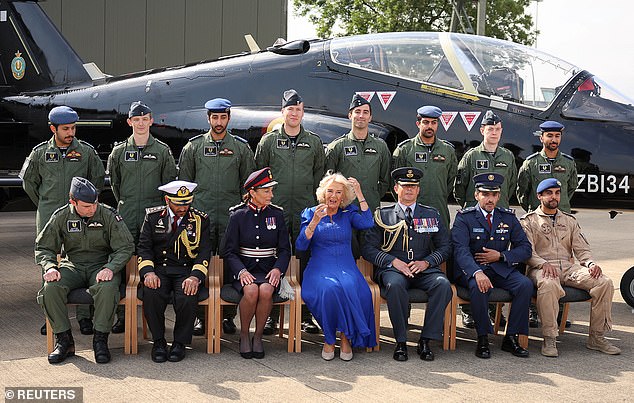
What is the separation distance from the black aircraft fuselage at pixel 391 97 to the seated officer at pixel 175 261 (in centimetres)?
185

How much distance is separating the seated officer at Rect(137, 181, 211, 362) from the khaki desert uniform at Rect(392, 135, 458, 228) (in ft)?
5.54

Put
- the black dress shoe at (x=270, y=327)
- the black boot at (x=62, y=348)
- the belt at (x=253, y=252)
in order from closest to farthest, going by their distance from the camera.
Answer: the black boot at (x=62, y=348) → the belt at (x=253, y=252) → the black dress shoe at (x=270, y=327)

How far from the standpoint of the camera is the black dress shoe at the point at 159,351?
4.57 m

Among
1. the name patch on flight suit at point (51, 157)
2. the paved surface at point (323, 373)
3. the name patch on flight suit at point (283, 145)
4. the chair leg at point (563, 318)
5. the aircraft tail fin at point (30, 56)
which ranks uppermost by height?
the aircraft tail fin at point (30, 56)

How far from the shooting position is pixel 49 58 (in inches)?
337

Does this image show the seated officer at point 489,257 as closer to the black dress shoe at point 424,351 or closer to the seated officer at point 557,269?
the seated officer at point 557,269

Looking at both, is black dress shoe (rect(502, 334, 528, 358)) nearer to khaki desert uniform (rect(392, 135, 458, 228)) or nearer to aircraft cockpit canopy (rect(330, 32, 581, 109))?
khaki desert uniform (rect(392, 135, 458, 228))

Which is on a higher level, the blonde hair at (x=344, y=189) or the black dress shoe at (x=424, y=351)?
the blonde hair at (x=344, y=189)

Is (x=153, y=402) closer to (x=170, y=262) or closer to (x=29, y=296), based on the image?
(x=170, y=262)

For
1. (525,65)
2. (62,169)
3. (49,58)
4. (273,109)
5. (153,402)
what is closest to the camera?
(153,402)

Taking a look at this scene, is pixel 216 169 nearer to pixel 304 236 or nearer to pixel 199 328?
pixel 304 236

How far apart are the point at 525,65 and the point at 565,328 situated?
2266 millimetres

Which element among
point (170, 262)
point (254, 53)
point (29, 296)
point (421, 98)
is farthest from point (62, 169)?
point (421, 98)

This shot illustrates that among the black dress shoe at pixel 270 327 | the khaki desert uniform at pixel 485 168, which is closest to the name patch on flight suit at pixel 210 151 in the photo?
the black dress shoe at pixel 270 327
